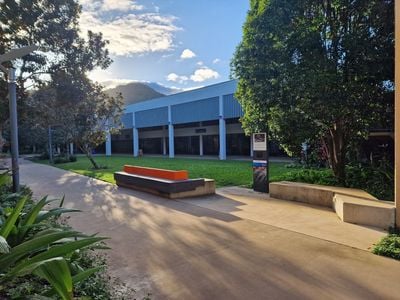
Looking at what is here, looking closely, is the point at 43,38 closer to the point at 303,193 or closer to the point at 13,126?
the point at 13,126

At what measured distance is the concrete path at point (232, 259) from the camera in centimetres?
393

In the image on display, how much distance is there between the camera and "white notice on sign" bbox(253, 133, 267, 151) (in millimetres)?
10797

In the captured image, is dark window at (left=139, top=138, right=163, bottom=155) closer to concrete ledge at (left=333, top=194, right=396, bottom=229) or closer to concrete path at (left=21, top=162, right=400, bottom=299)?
concrete path at (left=21, top=162, right=400, bottom=299)

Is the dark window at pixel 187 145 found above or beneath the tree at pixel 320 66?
beneath

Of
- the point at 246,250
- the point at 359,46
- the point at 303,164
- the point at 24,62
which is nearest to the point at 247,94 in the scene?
the point at 359,46

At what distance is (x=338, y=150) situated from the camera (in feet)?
33.4

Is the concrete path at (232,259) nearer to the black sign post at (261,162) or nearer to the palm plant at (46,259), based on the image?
the palm plant at (46,259)

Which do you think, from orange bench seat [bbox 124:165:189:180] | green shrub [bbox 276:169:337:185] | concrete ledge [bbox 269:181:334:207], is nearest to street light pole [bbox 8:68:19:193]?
orange bench seat [bbox 124:165:189:180]

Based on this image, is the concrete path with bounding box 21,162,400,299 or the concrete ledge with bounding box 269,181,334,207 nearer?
the concrete path with bounding box 21,162,400,299

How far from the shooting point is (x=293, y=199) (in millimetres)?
9328

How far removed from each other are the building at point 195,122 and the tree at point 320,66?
16253 mm

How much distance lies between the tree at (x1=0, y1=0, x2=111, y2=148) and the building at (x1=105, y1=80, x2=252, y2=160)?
1383 centimetres

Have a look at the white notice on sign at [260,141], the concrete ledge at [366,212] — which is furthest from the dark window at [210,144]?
the concrete ledge at [366,212]

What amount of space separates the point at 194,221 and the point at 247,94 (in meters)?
4.73
